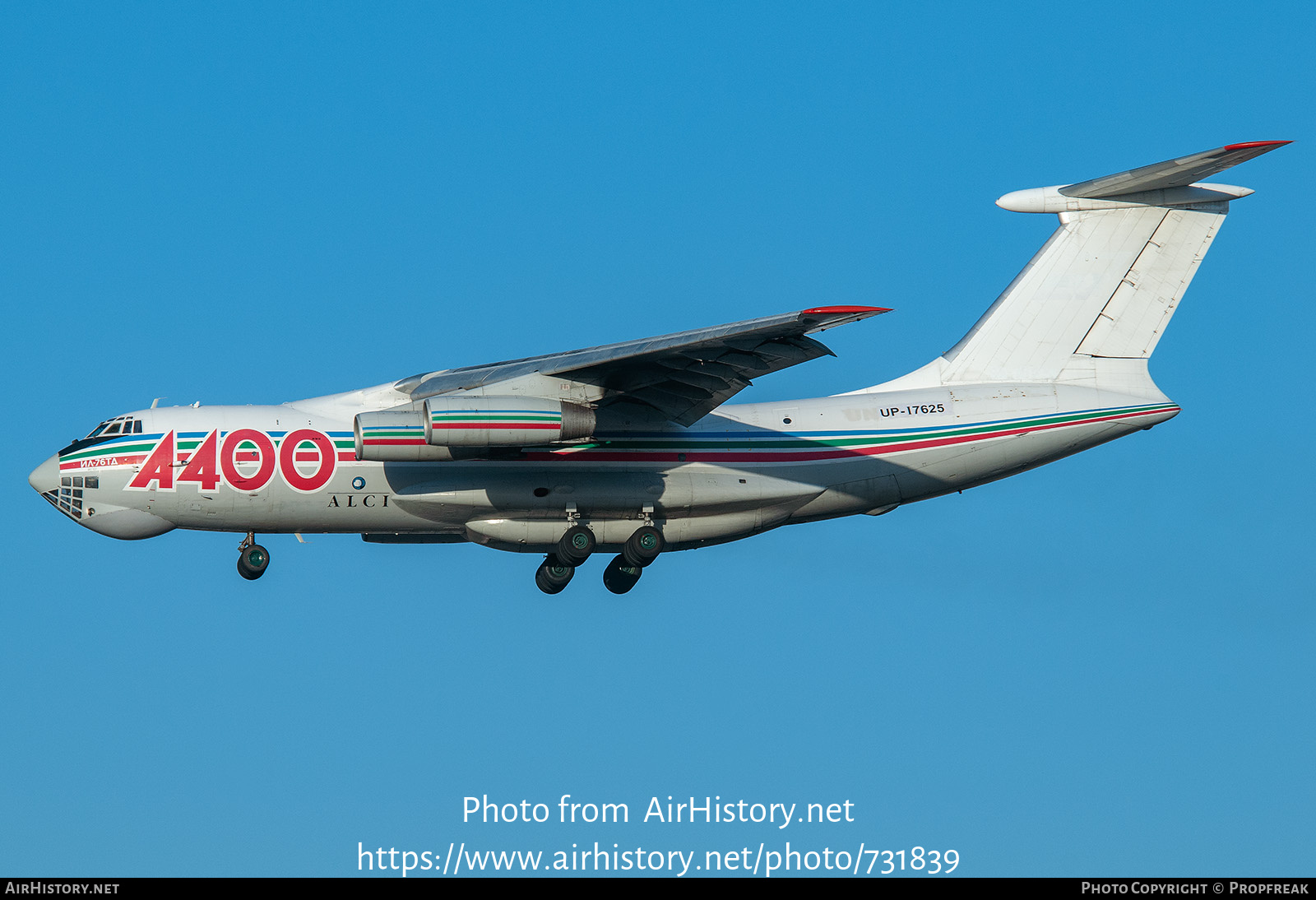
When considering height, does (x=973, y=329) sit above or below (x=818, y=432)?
above

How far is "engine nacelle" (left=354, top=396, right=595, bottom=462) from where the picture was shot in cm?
1584

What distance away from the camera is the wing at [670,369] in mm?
15203

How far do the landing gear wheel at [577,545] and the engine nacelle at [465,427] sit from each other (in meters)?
1.46

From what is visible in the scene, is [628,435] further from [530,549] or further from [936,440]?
[936,440]

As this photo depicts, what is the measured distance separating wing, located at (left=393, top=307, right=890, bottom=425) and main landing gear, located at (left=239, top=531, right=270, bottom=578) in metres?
2.11

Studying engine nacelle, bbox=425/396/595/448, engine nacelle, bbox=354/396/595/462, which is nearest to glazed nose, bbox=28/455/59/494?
engine nacelle, bbox=354/396/595/462

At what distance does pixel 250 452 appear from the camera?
55.3 ft

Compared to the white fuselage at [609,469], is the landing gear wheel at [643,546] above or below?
below

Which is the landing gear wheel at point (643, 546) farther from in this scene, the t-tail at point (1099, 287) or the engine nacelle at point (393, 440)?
the t-tail at point (1099, 287)

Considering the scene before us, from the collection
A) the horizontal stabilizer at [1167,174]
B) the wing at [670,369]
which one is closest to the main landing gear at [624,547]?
the wing at [670,369]

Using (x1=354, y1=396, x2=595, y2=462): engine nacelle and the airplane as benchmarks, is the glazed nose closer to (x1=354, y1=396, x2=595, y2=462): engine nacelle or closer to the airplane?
the airplane

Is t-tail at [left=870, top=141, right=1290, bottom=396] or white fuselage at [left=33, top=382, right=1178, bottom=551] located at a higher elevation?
t-tail at [left=870, top=141, right=1290, bottom=396]

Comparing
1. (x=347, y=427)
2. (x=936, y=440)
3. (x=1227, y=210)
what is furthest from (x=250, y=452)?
(x=1227, y=210)
